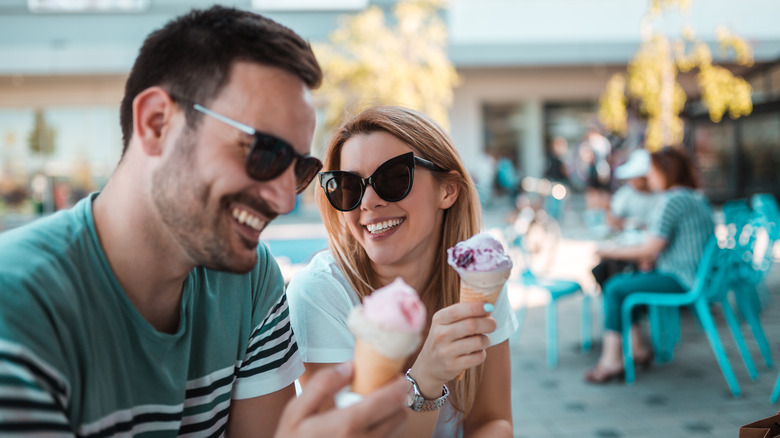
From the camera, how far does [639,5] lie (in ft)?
62.8

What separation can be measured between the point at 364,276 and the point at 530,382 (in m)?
3.34

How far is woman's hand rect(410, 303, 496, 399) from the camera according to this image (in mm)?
1481

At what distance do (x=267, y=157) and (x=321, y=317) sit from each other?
0.79 meters

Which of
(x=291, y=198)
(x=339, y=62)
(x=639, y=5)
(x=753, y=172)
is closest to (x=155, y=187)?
(x=291, y=198)

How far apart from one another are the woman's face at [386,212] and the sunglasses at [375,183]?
0.9 inches

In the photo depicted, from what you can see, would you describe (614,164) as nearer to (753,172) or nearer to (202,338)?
(753,172)

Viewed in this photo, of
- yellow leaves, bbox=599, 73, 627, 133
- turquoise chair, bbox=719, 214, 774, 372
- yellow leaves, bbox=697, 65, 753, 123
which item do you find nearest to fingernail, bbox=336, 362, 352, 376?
turquoise chair, bbox=719, 214, 774, 372

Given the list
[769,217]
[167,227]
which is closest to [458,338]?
[167,227]

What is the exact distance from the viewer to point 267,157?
1261mm

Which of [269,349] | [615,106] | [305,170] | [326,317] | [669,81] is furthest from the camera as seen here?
[615,106]

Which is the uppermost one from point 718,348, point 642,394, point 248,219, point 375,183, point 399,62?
point 399,62

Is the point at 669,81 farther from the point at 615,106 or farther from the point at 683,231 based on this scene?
the point at 683,231

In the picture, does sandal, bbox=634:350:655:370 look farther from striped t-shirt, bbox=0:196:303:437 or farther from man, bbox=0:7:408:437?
man, bbox=0:7:408:437

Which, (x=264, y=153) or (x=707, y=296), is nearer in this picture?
(x=264, y=153)
